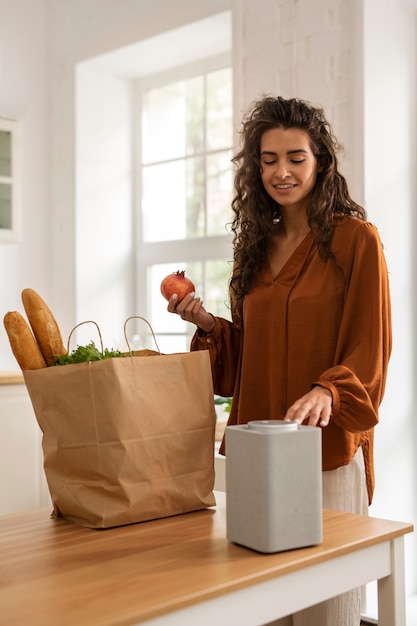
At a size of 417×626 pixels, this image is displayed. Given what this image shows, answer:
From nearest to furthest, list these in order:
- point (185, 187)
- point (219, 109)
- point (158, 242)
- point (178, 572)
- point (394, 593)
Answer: point (178, 572), point (394, 593), point (219, 109), point (185, 187), point (158, 242)

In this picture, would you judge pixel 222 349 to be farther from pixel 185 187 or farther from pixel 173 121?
pixel 173 121

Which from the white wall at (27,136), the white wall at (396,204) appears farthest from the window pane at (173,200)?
the white wall at (396,204)

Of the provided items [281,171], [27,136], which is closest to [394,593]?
[281,171]

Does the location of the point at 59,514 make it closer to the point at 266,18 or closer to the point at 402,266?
the point at 402,266

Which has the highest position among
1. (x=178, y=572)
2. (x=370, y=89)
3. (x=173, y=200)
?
(x=370, y=89)

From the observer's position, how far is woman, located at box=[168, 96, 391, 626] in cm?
162

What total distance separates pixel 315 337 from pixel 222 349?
26 cm

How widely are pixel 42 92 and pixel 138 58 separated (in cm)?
60

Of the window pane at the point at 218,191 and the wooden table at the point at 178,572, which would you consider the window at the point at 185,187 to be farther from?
the wooden table at the point at 178,572

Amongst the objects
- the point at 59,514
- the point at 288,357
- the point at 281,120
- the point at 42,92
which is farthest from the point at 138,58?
the point at 59,514

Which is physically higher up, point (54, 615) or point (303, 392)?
point (303, 392)

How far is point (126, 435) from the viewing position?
1243mm

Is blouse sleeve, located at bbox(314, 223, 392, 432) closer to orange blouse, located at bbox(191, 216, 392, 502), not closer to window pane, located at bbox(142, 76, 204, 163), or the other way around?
orange blouse, located at bbox(191, 216, 392, 502)

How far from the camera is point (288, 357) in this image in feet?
5.72
